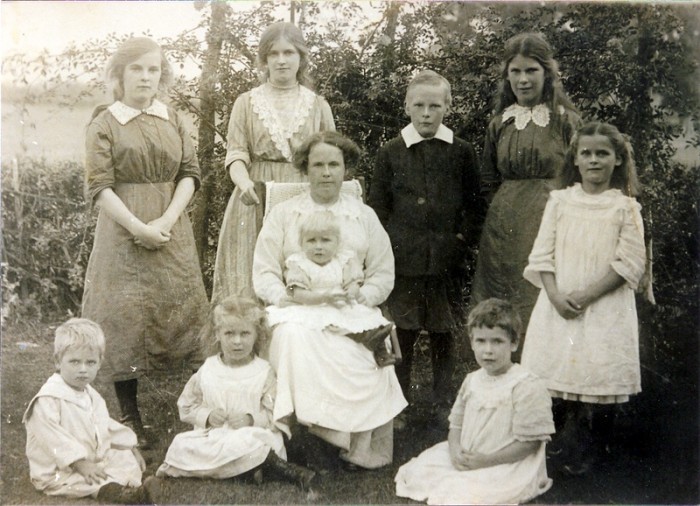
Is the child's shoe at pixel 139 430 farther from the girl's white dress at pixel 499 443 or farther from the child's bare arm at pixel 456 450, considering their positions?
the child's bare arm at pixel 456 450

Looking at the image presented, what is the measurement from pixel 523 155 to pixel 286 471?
1.88 m

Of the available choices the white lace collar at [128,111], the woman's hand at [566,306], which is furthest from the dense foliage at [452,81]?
the woman's hand at [566,306]

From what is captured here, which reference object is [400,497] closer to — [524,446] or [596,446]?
[524,446]

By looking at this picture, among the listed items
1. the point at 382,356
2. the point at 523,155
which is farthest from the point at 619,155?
the point at 382,356

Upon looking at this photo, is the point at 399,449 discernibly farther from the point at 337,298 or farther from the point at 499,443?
the point at 337,298

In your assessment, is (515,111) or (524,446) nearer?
(524,446)

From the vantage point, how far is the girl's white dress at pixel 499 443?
3.34 meters

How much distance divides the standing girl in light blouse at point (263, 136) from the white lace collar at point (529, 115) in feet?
3.01

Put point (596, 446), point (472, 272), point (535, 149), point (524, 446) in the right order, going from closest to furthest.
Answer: point (524, 446) → point (596, 446) → point (535, 149) → point (472, 272)

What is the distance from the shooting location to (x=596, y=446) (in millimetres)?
3588

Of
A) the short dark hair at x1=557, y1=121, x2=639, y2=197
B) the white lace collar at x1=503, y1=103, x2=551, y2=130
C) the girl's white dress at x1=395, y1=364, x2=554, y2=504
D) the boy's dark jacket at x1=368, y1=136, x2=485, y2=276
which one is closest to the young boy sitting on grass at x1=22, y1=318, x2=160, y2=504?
the girl's white dress at x1=395, y1=364, x2=554, y2=504

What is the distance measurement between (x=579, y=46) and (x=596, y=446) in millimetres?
1971

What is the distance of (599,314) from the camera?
3.50 metres

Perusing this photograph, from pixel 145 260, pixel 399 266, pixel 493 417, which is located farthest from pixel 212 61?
pixel 493 417
